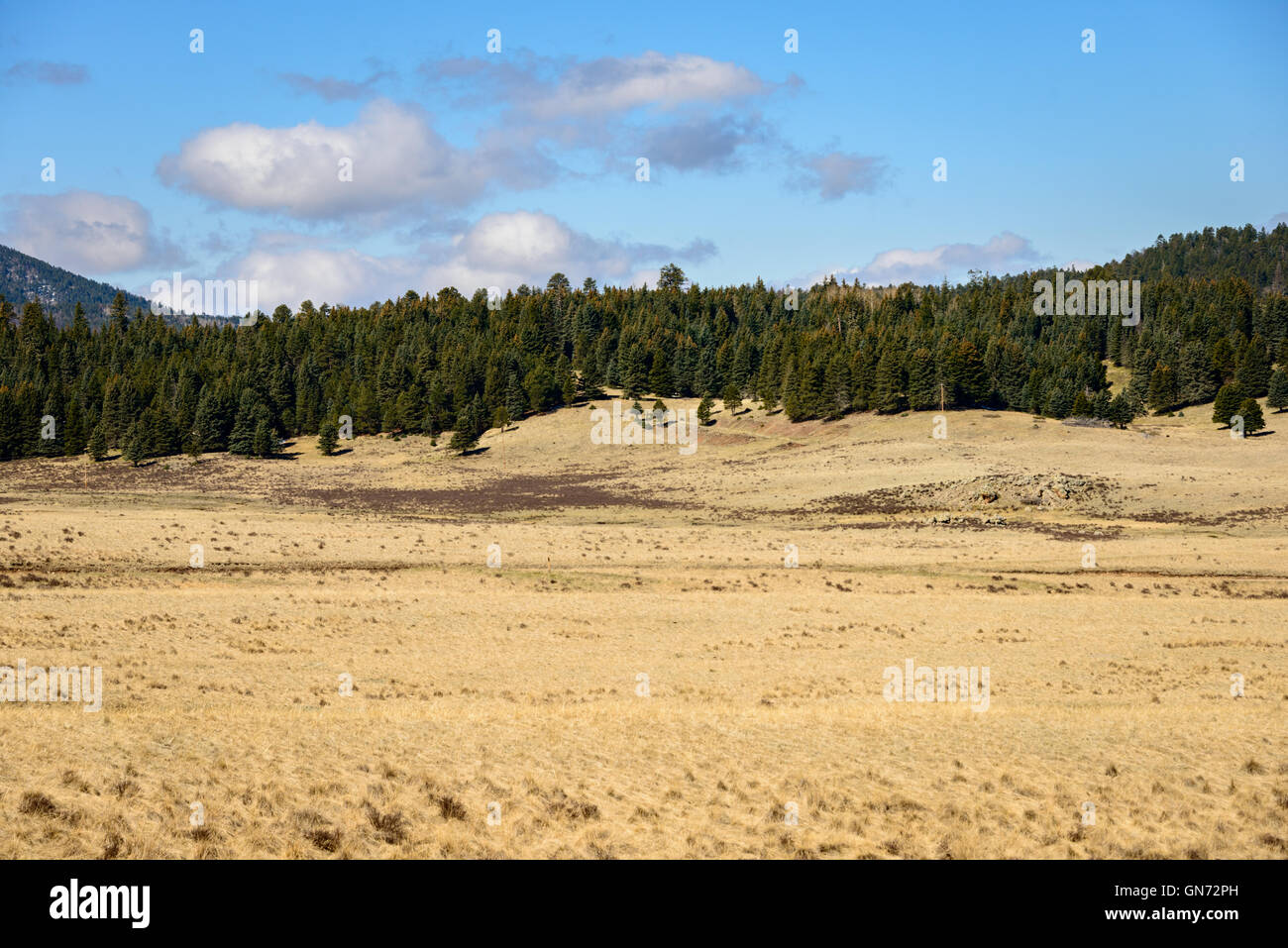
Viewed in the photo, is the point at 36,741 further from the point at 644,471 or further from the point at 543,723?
the point at 644,471

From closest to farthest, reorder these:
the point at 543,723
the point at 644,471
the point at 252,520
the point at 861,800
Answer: the point at 861,800
the point at 543,723
the point at 252,520
the point at 644,471

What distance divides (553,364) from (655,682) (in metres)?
126

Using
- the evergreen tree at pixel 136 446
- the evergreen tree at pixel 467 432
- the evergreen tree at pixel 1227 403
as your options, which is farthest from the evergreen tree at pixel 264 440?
the evergreen tree at pixel 1227 403

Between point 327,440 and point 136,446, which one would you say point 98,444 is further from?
point 327,440

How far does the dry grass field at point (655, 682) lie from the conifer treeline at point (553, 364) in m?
51.7

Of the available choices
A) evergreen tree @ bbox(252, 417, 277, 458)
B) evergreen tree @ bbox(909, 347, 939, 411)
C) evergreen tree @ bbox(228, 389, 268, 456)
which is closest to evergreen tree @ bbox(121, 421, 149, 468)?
evergreen tree @ bbox(228, 389, 268, 456)

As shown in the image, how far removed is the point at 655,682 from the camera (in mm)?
25297

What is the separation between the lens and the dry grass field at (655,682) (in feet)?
48.6

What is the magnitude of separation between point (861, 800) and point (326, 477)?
94.9 metres

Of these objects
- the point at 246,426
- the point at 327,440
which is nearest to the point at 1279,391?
the point at 327,440

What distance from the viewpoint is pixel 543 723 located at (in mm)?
20609

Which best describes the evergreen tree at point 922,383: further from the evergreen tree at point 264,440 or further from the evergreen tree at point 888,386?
the evergreen tree at point 264,440
